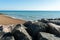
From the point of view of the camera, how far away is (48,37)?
5.85 metres

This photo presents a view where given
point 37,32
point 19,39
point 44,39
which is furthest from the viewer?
point 37,32

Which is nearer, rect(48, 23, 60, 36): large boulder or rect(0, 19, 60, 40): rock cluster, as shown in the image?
rect(0, 19, 60, 40): rock cluster

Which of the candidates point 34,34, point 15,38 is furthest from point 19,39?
point 34,34

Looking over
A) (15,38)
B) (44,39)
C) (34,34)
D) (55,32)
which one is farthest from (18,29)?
(55,32)

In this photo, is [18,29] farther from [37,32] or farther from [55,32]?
[55,32]

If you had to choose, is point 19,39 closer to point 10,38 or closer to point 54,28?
point 10,38

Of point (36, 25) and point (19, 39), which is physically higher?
point (36, 25)

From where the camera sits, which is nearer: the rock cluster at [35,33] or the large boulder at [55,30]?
the rock cluster at [35,33]

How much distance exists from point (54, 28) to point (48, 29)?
44cm

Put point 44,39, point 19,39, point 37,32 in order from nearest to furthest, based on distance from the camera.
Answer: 1. point 44,39
2. point 19,39
3. point 37,32

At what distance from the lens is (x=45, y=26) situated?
685cm

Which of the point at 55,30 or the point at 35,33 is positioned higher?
the point at 55,30

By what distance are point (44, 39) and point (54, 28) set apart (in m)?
1.06

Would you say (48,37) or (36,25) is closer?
(48,37)
